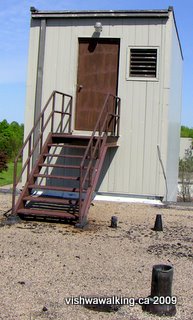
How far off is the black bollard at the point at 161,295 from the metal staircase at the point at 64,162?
3464 millimetres

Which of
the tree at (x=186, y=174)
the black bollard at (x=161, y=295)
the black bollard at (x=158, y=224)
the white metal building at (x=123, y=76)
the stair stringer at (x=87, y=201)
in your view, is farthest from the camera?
the tree at (x=186, y=174)

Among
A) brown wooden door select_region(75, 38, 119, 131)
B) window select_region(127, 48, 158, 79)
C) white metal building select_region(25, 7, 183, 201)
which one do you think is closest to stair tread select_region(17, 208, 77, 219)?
white metal building select_region(25, 7, 183, 201)

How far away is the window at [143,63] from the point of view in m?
10.6

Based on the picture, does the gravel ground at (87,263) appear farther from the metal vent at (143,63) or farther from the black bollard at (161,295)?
the metal vent at (143,63)

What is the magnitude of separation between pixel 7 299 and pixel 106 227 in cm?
385

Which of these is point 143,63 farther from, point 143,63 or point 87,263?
point 87,263

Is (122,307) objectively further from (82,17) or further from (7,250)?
(82,17)

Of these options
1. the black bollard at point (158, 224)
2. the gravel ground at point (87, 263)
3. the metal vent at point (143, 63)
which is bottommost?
the gravel ground at point (87, 263)

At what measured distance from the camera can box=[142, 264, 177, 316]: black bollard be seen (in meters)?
4.23

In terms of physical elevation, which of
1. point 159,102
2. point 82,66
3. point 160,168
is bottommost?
point 160,168

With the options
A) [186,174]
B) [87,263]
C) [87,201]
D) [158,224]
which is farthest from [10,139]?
[87,263]

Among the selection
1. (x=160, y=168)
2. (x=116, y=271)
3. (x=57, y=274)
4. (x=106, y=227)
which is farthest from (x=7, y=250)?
(x=160, y=168)

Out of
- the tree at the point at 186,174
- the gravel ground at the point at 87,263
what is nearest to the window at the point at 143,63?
the gravel ground at the point at 87,263

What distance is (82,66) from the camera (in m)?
11.0
